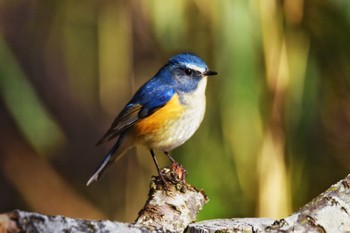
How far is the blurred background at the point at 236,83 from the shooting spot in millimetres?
4828

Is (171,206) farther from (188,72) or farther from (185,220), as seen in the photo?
(188,72)

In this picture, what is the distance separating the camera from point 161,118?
412 centimetres

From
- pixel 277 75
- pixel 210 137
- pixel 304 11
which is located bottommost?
pixel 210 137

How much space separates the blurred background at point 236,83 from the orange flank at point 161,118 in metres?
0.70

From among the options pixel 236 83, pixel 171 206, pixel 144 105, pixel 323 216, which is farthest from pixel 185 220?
pixel 236 83

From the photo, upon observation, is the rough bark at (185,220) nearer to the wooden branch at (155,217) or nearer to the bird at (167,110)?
the wooden branch at (155,217)

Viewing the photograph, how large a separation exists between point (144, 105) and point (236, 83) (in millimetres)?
731

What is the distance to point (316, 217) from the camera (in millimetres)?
2420

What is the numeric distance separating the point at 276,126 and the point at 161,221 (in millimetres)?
2240

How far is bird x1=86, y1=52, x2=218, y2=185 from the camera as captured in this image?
4105 millimetres

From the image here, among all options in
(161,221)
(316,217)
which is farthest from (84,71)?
(316,217)

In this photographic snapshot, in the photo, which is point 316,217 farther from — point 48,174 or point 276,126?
point 48,174

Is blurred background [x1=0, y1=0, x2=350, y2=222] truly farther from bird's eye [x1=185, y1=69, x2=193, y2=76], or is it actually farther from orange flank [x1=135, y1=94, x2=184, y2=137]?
orange flank [x1=135, y1=94, x2=184, y2=137]

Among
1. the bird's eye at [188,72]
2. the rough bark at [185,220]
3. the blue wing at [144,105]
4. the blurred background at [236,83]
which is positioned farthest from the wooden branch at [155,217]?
the blurred background at [236,83]
